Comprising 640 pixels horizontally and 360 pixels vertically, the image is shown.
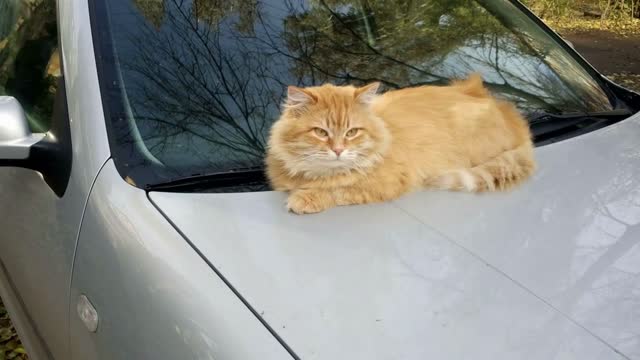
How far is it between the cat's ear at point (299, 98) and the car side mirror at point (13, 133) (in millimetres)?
776

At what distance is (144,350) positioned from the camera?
136cm

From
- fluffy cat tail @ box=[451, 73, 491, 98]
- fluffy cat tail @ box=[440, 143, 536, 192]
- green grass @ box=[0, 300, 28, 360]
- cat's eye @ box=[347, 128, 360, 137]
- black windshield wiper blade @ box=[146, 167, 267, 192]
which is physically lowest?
green grass @ box=[0, 300, 28, 360]

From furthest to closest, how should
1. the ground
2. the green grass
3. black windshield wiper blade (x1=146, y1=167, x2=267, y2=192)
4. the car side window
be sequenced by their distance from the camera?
the ground, the green grass, the car side window, black windshield wiper blade (x1=146, y1=167, x2=267, y2=192)

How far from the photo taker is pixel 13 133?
1.81m

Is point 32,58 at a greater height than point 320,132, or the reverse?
point 32,58

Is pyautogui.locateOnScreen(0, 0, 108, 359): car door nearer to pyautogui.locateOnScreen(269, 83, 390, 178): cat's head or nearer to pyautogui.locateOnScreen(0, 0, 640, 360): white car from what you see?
pyautogui.locateOnScreen(0, 0, 640, 360): white car

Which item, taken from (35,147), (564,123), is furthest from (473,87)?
(35,147)

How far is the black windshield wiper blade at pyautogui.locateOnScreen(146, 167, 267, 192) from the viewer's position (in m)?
1.64

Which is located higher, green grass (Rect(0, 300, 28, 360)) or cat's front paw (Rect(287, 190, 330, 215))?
cat's front paw (Rect(287, 190, 330, 215))

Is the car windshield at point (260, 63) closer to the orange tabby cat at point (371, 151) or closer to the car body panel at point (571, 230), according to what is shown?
the orange tabby cat at point (371, 151)

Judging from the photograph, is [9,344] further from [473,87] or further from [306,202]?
[473,87]

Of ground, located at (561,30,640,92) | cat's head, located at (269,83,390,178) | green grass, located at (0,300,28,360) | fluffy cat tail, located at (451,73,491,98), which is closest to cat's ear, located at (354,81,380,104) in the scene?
cat's head, located at (269,83,390,178)

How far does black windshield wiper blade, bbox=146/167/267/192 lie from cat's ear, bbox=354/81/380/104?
37 centimetres

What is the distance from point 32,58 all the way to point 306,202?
1330mm
